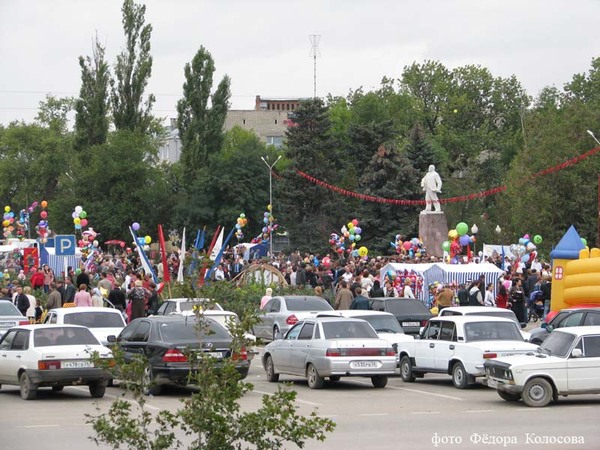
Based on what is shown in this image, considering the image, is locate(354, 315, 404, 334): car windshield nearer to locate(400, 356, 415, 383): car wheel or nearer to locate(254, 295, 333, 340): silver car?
locate(400, 356, 415, 383): car wheel

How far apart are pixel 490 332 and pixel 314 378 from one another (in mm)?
3251

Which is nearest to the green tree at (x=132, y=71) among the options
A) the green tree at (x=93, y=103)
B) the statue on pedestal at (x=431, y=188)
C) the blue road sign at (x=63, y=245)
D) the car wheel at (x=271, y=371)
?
the green tree at (x=93, y=103)

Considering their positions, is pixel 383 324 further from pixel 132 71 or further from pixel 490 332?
pixel 132 71

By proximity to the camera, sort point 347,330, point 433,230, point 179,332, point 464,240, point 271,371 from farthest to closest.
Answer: point 433,230, point 464,240, point 271,371, point 347,330, point 179,332

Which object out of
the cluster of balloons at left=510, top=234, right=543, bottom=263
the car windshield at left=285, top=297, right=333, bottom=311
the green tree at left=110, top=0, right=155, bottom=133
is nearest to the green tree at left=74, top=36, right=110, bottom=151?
the green tree at left=110, top=0, right=155, bottom=133

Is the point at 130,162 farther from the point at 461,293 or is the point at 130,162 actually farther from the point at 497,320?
the point at 497,320

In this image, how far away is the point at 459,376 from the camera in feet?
70.5

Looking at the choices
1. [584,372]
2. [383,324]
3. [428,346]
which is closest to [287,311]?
[383,324]

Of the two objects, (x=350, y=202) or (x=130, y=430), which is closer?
(x=130, y=430)

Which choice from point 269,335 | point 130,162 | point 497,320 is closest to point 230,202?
point 130,162

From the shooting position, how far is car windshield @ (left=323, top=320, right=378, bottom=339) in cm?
2205

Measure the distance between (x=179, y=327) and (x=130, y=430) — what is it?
11543 millimetres

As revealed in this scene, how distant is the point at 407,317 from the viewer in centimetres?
A: 2841

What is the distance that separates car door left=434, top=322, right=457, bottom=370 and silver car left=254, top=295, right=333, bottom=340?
9189mm
